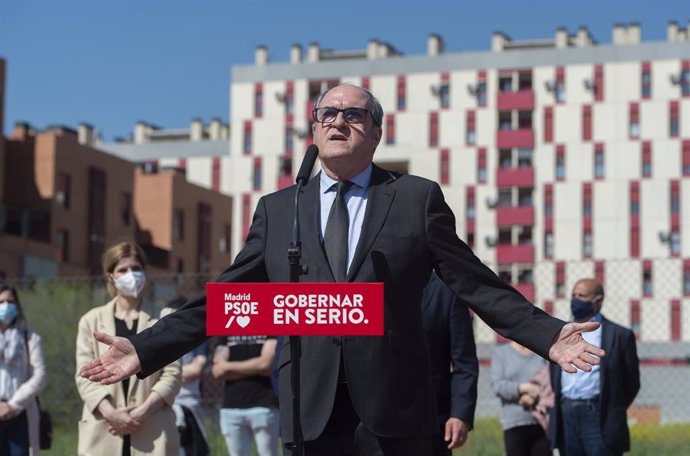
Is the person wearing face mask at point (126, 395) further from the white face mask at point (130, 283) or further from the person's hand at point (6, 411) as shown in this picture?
the person's hand at point (6, 411)

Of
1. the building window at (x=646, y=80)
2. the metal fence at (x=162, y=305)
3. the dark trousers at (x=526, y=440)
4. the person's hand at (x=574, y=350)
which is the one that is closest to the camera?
the person's hand at (x=574, y=350)

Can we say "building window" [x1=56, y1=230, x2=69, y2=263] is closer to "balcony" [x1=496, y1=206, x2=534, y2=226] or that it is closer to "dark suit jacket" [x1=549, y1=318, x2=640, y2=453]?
"balcony" [x1=496, y1=206, x2=534, y2=226]

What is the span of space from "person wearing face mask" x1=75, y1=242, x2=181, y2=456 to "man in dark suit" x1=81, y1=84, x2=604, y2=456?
330cm

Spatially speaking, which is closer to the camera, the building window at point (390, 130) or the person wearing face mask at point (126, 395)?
the person wearing face mask at point (126, 395)

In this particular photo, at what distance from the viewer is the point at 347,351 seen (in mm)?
5336

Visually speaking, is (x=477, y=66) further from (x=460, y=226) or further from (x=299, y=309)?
(x=299, y=309)

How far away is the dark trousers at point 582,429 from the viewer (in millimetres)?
10180

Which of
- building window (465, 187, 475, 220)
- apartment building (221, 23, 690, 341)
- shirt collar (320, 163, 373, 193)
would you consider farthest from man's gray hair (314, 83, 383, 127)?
building window (465, 187, 475, 220)

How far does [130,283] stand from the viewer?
898 centimetres

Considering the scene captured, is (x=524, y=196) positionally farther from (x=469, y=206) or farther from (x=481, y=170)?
(x=469, y=206)

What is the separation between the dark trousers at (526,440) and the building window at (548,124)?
76378 millimetres

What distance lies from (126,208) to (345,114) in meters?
70.3

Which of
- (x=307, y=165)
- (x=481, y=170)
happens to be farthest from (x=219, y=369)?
(x=481, y=170)

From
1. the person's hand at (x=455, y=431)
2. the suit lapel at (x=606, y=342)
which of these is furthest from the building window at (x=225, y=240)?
the person's hand at (x=455, y=431)
